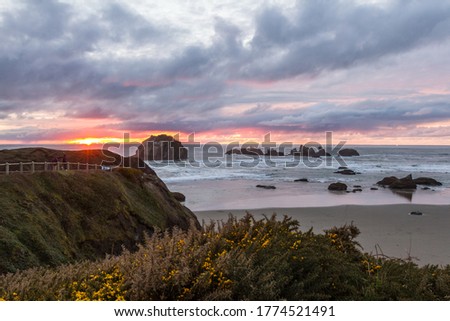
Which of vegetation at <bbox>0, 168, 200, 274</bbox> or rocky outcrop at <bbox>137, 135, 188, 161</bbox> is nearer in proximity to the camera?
vegetation at <bbox>0, 168, 200, 274</bbox>

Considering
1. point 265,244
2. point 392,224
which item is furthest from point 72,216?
point 392,224

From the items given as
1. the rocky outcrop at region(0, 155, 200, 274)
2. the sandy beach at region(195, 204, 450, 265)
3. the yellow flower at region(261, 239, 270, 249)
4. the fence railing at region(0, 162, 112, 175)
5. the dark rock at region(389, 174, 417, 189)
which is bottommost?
the sandy beach at region(195, 204, 450, 265)

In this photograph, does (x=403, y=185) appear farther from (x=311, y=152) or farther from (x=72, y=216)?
(x=311, y=152)

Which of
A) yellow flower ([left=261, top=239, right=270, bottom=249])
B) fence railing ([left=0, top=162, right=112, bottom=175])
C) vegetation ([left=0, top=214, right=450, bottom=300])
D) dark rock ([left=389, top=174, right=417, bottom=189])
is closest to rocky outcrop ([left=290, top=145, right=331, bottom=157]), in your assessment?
dark rock ([left=389, top=174, right=417, bottom=189])

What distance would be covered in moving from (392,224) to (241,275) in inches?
862

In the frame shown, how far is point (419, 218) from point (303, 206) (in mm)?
8811

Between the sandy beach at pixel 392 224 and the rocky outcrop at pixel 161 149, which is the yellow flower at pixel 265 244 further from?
the rocky outcrop at pixel 161 149

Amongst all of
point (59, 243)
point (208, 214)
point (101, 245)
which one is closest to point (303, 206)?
point (208, 214)

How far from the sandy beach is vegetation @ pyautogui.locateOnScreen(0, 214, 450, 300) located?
7.84 meters

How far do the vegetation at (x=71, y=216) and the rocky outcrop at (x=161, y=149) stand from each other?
7830 centimetres

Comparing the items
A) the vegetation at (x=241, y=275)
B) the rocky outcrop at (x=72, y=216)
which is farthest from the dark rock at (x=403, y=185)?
the vegetation at (x=241, y=275)

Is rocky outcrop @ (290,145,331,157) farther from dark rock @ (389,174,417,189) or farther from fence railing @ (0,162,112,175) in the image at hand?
fence railing @ (0,162,112,175)

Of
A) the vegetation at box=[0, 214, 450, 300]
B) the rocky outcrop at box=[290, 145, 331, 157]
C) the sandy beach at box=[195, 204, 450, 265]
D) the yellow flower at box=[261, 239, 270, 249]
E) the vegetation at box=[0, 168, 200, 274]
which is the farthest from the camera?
the rocky outcrop at box=[290, 145, 331, 157]

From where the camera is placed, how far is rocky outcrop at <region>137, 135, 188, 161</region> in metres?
102
